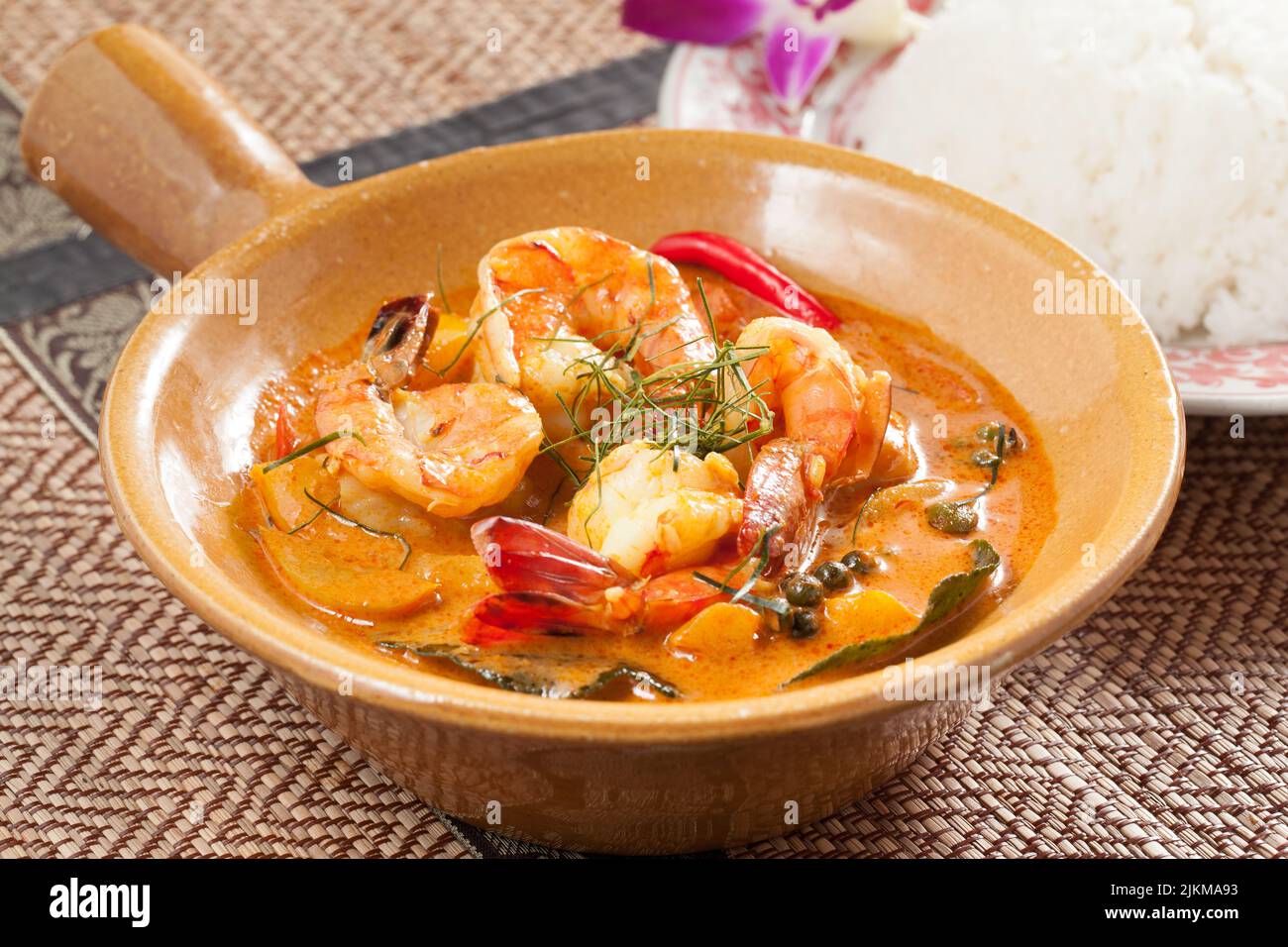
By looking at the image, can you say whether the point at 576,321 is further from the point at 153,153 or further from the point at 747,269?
A: the point at 153,153

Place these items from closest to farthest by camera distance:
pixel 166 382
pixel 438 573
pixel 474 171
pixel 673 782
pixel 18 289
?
pixel 673 782 < pixel 438 573 < pixel 166 382 < pixel 474 171 < pixel 18 289

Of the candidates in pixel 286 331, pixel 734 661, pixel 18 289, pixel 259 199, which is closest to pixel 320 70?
pixel 18 289

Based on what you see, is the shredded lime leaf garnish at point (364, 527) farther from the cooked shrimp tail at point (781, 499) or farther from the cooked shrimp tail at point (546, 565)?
the cooked shrimp tail at point (781, 499)

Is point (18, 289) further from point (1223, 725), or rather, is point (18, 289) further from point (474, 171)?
point (1223, 725)

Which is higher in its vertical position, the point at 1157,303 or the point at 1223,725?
the point at 1157,303

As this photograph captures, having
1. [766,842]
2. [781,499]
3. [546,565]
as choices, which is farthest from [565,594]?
[766,842]

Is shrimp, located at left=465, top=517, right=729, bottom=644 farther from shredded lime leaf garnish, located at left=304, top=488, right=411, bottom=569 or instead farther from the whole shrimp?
shredded lime leaf garnish, located at left=304, top=488, right=411, bottom=569

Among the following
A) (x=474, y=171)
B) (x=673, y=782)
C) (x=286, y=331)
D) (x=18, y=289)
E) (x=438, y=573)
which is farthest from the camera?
(x=18, y=289)
